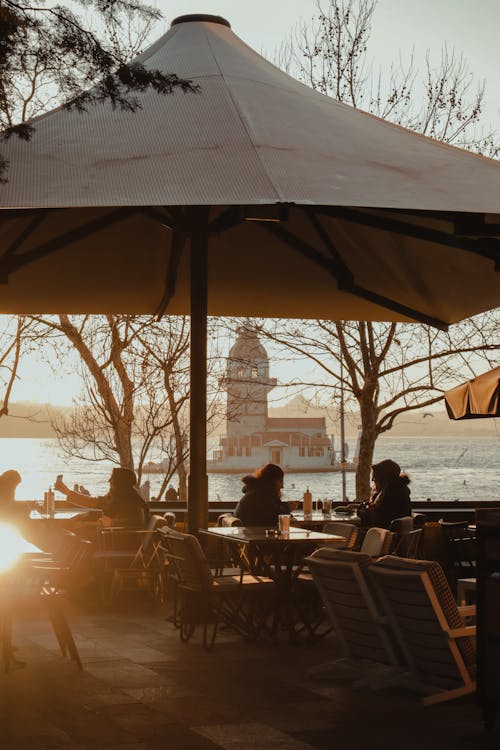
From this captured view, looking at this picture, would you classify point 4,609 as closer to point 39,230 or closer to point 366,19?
point 39,230

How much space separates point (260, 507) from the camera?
8.92m

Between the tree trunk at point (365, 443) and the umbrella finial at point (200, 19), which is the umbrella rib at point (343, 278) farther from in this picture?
the tree trunk at point (365, 443)

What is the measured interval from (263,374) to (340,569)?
17052mm

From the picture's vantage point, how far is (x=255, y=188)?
4.69m

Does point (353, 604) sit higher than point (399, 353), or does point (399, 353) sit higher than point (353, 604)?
point (399, 353)

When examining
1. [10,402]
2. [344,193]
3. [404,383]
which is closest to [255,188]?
[344,193]

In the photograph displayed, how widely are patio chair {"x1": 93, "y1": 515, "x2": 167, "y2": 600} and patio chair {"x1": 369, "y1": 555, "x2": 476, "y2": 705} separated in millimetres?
4293

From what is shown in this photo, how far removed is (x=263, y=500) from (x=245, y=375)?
45.6 ft

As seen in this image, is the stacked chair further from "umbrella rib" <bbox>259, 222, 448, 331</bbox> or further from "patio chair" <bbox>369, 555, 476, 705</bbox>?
"umbrella rib" <bbox>259, 222, 448, 331</bbox>

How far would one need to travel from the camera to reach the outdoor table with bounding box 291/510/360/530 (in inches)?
364

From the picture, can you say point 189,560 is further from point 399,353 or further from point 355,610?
point 399,353

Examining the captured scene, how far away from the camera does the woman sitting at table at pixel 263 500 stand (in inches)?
350

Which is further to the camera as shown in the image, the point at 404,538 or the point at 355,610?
the point at 404,538

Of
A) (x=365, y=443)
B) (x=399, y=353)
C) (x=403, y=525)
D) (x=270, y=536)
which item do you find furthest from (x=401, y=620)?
(x=399, y=353)
